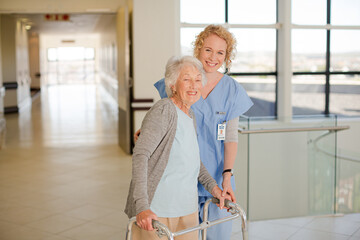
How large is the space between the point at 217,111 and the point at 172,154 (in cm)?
53

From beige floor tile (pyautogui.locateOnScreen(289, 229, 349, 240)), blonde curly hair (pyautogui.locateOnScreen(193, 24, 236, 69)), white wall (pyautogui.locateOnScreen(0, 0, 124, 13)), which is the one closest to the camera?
blonde curly hair (pyautogui.locateOnScreen(193, 24, 236, 69))

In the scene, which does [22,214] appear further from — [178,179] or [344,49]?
[344,49]

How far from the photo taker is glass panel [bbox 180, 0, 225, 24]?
25.7 ft

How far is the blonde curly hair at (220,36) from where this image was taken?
8.25 feet

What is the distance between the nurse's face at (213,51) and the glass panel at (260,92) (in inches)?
224

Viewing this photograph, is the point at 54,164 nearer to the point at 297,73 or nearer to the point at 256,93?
the point at 256,93

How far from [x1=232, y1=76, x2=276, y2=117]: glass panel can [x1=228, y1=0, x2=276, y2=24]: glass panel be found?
3.09 feet

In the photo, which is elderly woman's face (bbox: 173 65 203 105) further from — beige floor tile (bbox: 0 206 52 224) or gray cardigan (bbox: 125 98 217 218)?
beige floor tile (bbox: 0 206 52 224)

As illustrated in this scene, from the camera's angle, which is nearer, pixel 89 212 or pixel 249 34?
pixel 89 212

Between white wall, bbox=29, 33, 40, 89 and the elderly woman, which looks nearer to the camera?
the elderly woman

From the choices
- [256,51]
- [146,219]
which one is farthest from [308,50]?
[146,219]

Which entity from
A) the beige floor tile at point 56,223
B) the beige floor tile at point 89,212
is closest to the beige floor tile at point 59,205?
the beige floor tile at point 89,212

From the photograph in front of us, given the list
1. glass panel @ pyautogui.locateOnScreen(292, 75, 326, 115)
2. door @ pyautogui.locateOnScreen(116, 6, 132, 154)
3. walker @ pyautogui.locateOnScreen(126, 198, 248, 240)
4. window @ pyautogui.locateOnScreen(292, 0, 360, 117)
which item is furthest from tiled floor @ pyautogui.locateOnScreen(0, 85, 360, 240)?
window @ pyautogui.locateOnScreen(292, 0, 360, 117)

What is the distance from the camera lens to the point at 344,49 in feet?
27.6
